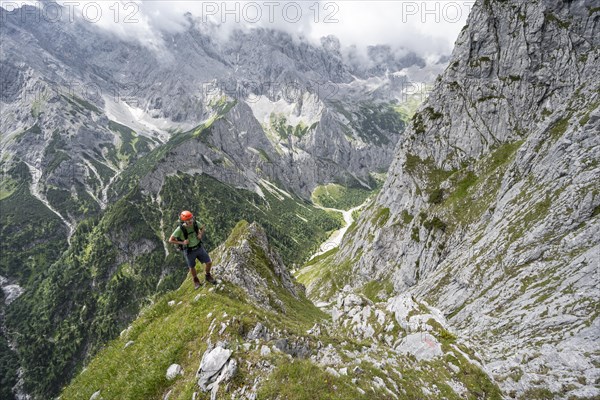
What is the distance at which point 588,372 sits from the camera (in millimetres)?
19359

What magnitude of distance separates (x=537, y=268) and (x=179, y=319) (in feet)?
123

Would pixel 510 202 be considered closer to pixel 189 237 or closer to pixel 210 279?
pixel 210 279

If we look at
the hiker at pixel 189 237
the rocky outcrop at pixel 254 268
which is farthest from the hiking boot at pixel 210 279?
the rocky outcrop at pixel 254 268

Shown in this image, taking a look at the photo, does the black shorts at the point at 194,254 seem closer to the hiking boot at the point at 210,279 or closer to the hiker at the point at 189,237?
the hiker at the point at 189,237

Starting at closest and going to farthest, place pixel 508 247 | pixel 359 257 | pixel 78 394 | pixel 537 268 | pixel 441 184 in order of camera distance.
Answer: pixel 78 394
pixel 537 268
pixel 508 247
pixel 441 184
pixel 359 257

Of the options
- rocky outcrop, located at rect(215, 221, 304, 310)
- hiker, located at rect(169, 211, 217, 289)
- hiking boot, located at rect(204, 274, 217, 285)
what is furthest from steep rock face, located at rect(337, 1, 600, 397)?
rocky outcrop, located at rect(215, 221, 304, 310)

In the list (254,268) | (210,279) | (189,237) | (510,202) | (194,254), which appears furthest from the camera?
(510,202)

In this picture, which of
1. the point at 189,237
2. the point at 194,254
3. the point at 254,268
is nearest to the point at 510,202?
the point at 254,268

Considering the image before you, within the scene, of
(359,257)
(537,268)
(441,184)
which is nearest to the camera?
(537,268)

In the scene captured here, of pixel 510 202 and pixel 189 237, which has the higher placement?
pixel 510 202

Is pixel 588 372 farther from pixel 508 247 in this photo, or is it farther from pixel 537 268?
pixel 508 247

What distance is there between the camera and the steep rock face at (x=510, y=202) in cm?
2553

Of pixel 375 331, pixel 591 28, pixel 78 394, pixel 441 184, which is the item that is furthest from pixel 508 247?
pixel 591 28

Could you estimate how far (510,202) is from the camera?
54906 mm
